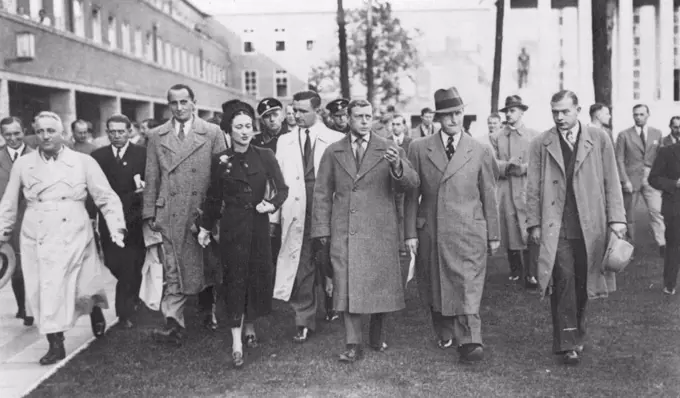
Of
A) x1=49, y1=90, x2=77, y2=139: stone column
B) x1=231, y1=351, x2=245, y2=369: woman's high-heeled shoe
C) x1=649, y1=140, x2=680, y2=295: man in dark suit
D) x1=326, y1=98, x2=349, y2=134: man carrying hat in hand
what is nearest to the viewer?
x1=231, y1=351, x2=245, y2=369: woman's high-heeled shoe

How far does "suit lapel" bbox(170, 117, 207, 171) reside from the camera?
7.85m

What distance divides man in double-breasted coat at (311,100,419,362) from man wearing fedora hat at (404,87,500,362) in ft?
0.74

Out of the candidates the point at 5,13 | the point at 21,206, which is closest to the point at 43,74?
the point at 5,13

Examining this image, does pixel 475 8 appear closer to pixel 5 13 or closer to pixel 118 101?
pixel 118 101

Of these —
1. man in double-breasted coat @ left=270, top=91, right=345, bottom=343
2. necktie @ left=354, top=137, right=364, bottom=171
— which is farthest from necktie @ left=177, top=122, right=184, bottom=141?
necktie @ left=354, top=137, right=364, bottom=171

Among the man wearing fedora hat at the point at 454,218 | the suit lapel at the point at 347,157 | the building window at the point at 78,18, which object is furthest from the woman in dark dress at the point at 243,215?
the building window at the point at 78,18

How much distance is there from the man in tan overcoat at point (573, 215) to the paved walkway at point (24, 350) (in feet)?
13.3

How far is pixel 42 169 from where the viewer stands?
723 centimetres

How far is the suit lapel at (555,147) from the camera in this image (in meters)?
7.00

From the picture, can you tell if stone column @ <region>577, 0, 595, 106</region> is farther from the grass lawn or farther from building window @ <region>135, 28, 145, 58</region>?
the grass lawn

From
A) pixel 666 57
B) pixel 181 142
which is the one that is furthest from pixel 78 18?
pixel 666 57

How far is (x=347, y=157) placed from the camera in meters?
7.29

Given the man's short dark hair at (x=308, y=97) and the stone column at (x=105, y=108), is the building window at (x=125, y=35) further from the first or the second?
the man's short dark hair at (x=308, y=97)

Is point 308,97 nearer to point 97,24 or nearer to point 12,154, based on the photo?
point 12,154
